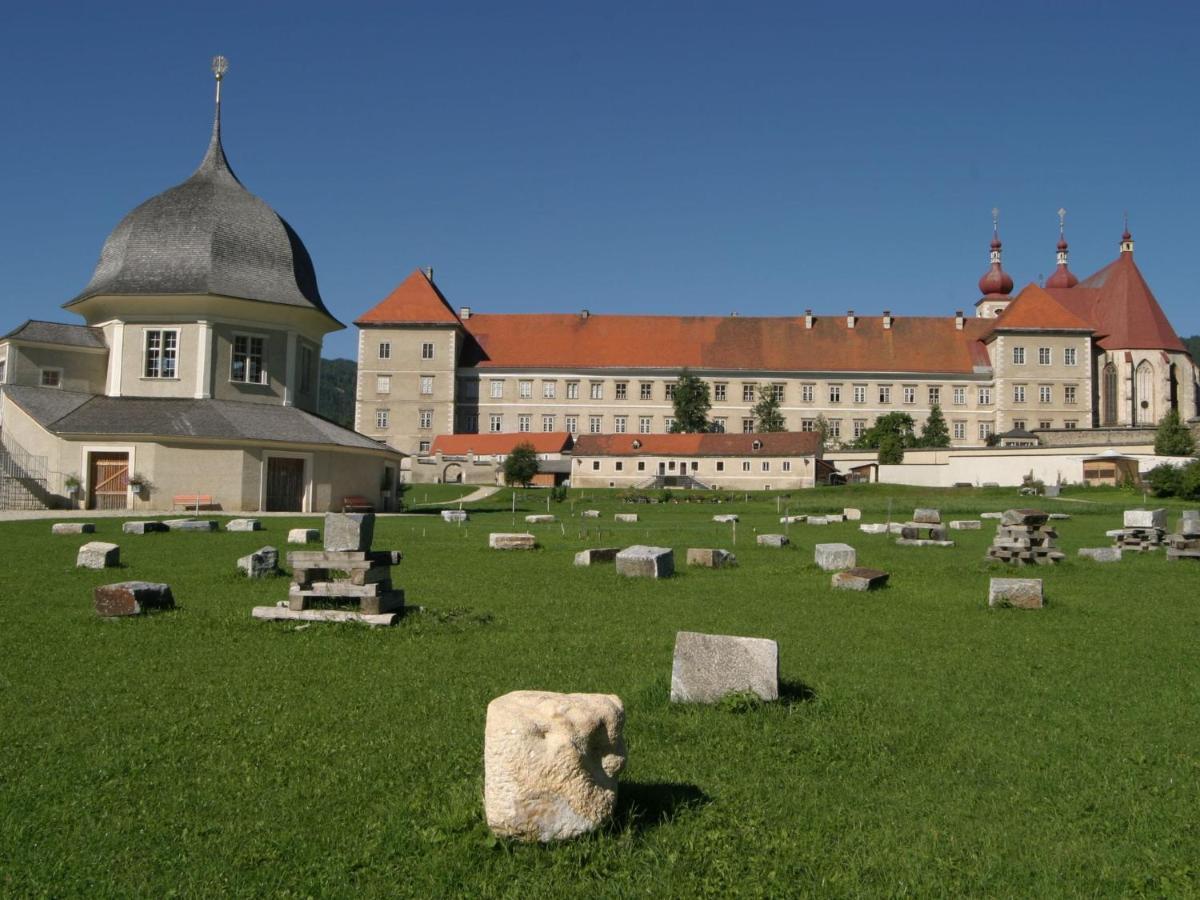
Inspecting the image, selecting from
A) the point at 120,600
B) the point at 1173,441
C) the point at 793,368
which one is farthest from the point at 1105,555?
the point at 793,368

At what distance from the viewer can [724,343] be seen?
336 ft

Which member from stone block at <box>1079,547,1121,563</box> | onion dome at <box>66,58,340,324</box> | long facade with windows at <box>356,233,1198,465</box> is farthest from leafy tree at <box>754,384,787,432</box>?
stone block at <box>1079,547,1121,563</box>

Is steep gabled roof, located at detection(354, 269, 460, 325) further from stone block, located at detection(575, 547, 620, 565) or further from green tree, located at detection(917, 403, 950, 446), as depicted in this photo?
stone block, located at detection(575, 547, 620, 565)

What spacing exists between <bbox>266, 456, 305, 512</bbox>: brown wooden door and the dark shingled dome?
7.87m

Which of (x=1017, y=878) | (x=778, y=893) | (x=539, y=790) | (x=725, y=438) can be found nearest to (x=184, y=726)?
(x=539, y=790)

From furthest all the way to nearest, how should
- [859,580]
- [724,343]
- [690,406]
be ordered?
[724,343] → [690,406] → [859,580]

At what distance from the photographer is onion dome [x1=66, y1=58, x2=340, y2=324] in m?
43.2

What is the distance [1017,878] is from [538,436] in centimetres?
8510

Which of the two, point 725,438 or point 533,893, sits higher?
point 725,438

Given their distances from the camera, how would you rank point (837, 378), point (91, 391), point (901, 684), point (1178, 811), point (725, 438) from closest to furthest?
point (1178, 811), point (901, 684), point (91, 391), point (725, 438), point (837, 378)

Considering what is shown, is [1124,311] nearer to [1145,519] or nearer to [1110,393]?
[1110,393]

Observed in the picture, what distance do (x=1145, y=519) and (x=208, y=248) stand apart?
118 feet

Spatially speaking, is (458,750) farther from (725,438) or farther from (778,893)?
(725,438)

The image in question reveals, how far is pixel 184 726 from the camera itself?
8.00 meters
